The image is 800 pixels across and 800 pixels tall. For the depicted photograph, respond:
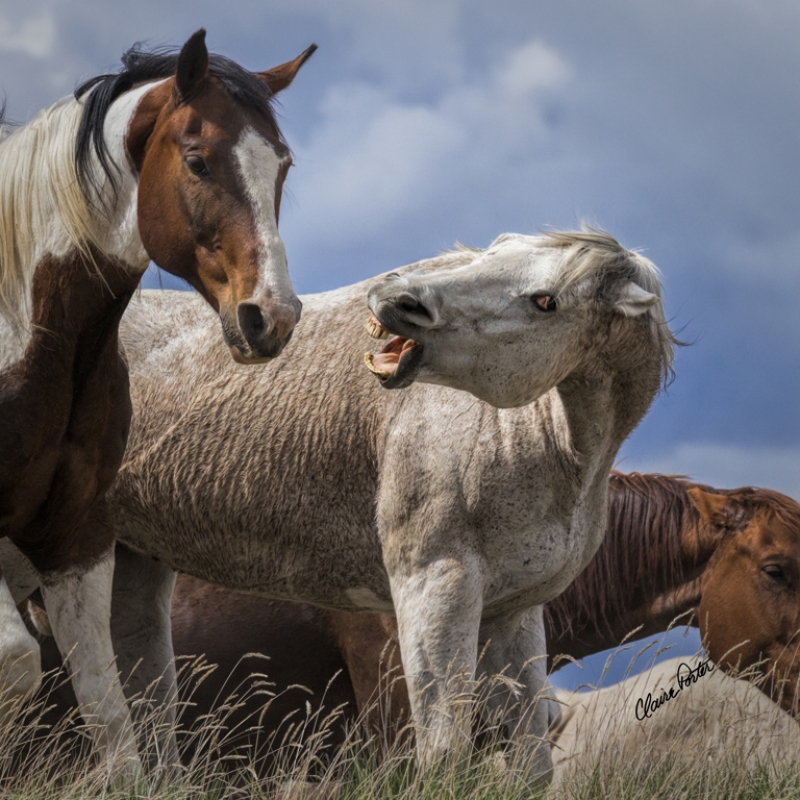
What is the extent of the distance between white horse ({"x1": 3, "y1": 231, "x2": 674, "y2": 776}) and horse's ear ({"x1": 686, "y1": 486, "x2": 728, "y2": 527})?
1682 mm

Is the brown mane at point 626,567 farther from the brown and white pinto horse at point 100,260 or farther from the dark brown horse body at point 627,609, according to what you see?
the brown and white pinto horse at point 100,260

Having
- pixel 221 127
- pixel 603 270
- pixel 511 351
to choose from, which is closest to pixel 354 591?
pixel 511 351

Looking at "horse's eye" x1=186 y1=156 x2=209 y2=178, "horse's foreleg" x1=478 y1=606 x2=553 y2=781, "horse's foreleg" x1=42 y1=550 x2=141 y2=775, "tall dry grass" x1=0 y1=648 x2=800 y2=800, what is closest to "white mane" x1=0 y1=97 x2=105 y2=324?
"horse's eye" x1=186 y1=156 x2=209 y2=178

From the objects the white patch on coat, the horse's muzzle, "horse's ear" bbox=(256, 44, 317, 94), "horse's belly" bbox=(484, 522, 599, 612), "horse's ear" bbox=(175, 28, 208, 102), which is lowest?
the white patch on coat

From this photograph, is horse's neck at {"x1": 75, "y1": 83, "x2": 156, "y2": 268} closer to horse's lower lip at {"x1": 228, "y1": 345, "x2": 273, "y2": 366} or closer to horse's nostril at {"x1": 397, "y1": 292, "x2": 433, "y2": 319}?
horse's lower lip at {"x1": 228, "y1": 345, "x2": 273, "y2": 366}

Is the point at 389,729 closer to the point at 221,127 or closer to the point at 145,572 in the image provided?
the point at 145,572

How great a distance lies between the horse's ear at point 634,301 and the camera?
13.6ft

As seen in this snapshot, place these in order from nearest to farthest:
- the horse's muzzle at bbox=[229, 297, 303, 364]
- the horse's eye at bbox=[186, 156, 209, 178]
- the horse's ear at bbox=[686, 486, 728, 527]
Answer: the horse's muzzle at bbox=[229, 297, 303, 364] → the horse's eye at bbox=[186, 156, 209, 178] → the horse's ear at bbox=[686, 486, 728, 527]

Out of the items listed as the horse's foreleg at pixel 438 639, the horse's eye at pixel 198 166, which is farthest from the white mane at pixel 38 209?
the horse's foreleg at pixel 438 639

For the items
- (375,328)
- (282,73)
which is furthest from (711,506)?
(282,73)

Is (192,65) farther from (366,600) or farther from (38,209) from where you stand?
(366,600)

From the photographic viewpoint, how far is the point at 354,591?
16.0ft

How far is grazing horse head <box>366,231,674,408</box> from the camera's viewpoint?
394 cm

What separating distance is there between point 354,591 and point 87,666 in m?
1.26
